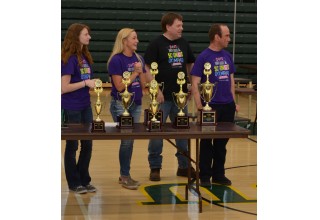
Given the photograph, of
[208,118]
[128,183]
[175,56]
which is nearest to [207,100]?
[208,118]

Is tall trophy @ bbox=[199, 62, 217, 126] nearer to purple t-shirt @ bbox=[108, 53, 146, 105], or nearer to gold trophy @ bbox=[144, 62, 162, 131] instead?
gold trophy @ bbox=[144, 62, 162, 131]

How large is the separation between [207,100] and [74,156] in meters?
1.17

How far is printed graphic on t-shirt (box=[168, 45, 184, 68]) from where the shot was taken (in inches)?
230

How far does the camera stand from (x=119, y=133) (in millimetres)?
4559

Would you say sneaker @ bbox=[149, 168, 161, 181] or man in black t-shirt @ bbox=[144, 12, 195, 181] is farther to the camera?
sneaker @ bbox=[149, 168, 161, 181]

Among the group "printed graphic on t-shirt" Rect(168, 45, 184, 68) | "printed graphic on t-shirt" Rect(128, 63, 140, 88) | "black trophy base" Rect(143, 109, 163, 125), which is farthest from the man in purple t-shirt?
"black trophy base" Rect(143, 109, 163, 125)

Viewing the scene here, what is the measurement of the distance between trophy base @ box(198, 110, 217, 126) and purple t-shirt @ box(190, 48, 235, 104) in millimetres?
587

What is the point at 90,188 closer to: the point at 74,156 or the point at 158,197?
the point at 74,156

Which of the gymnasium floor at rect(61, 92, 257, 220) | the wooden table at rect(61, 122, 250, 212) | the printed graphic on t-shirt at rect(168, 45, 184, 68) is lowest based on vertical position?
the gymnasium floor at rect(61, 92, 257, 220)

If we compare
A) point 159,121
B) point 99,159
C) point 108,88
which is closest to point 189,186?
point 159,121
